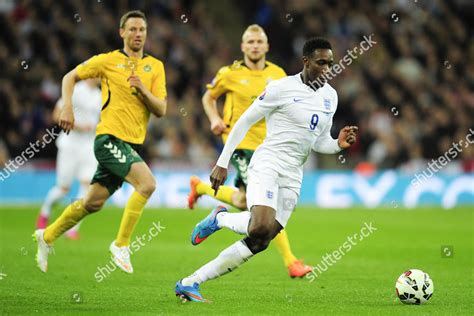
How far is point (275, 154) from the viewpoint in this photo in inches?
307

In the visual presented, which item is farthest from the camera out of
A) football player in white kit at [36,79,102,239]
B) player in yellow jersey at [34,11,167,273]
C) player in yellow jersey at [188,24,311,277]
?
football player in white kit at [36,79,102,239]

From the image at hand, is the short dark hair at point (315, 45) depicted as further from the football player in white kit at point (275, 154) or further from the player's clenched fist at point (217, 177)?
the player's clenched fist at point (217, 177)

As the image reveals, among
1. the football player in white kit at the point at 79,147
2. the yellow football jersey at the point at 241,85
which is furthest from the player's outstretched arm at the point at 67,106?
the football player in white kit at the point at 79,147

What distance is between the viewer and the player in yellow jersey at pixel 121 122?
937 centimetres

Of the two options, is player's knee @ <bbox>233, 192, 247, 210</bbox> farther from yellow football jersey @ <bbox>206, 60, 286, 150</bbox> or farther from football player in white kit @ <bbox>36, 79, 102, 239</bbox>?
football player in white kit @ <bbox>36, 79, 102, 239</bbox>

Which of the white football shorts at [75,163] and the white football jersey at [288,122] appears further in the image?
the white football shorts at [75,163]

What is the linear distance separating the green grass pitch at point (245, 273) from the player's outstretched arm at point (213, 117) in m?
1.64

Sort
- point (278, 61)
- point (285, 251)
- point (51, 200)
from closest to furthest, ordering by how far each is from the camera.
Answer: point (285, 251), point (51, 200), point (278, 61)

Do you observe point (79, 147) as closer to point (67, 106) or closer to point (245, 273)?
point (245, 273)

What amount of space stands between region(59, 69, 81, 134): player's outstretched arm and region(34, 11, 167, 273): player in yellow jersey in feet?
0.03

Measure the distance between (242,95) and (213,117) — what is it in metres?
0.46

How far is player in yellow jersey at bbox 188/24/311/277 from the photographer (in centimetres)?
1038

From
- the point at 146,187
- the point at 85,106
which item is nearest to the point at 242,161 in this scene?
the point at 146,187

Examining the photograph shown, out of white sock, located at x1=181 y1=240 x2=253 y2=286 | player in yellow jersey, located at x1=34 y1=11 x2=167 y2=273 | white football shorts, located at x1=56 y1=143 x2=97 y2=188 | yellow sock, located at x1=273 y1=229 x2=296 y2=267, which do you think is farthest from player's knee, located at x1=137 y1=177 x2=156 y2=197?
white football shorts, located at x1=56 y1=143 x2=97 y2=188
